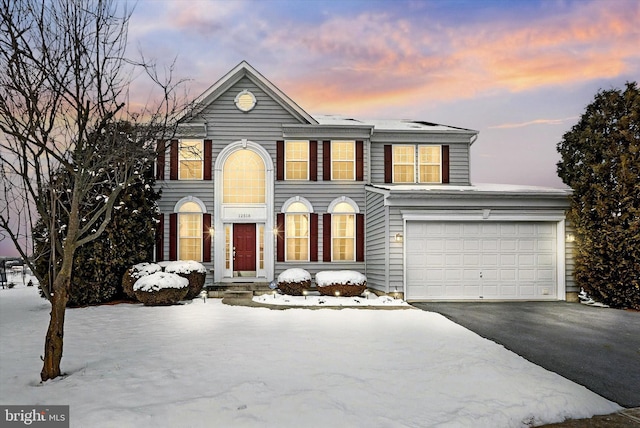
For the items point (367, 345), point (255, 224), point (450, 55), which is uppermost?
point (450, 55)

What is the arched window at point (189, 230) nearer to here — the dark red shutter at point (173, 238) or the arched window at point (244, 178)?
the dark red shutter at point (173, 238)

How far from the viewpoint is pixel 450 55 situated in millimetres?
16797

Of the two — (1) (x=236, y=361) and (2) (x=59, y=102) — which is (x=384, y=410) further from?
(2) (x=59, y=102)

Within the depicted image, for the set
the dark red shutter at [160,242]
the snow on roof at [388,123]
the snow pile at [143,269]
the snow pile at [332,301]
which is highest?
the snow on roof at [388,123]

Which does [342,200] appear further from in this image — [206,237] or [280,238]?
[206,237]

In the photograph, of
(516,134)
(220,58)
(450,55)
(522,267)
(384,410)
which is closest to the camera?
(384,410)

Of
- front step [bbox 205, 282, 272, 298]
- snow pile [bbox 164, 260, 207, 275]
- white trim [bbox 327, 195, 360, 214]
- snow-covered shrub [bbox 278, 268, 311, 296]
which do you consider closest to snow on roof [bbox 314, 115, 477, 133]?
white trim [bbox 327, 195, 360, 214]

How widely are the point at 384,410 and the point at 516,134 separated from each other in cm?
2023

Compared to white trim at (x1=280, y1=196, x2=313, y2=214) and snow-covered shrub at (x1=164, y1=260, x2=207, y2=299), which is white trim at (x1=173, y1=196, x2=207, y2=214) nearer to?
snow-covered shrub at (x1=164, y1=260, x2=207, y2=299)

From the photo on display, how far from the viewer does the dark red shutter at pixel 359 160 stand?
16.7 meters

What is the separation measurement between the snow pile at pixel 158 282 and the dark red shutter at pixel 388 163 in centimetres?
833

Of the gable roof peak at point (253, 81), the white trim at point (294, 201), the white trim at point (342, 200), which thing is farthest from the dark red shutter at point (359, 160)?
the white trim at point (294, 201)

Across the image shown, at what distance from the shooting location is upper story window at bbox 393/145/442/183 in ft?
56.5

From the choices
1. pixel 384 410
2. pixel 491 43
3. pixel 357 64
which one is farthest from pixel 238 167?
pixel 384 410
